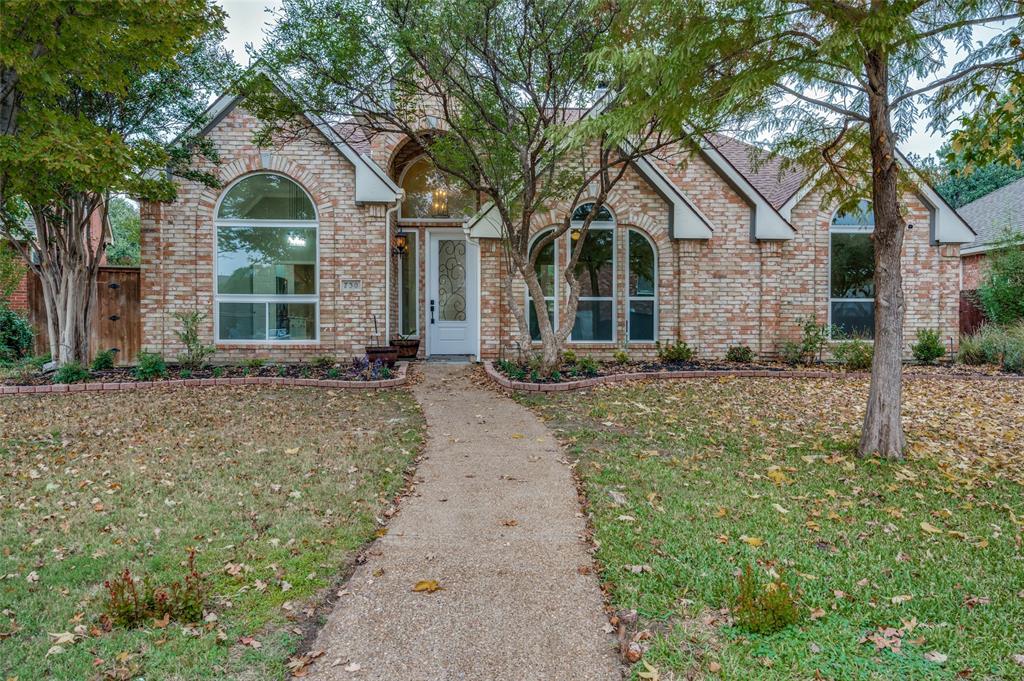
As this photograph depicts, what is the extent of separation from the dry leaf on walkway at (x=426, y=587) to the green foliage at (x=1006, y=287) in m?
16.3

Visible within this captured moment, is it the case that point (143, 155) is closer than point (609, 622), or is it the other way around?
point (609, 622)

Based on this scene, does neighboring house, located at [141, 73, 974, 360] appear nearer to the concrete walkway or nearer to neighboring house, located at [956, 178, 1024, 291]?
the concrete walkway

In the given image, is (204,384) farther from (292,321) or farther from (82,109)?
(82,109)

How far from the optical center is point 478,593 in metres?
3.15

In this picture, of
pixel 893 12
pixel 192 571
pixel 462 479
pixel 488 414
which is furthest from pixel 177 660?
pixel 893 12

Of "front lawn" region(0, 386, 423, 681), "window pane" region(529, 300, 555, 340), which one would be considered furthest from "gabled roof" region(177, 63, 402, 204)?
"front lawn" region(0, 386, 423, 681)

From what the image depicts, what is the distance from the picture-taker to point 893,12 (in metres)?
4.61

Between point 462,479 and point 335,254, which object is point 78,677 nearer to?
point 462,479

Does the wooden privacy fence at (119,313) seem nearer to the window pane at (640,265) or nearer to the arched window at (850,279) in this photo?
the window pane at (640,265)

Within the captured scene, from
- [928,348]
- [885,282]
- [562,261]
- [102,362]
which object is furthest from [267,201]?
[928,348]

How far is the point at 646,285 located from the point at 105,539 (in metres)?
10.2

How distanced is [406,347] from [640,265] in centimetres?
498

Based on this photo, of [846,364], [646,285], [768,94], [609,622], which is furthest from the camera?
[646,285]

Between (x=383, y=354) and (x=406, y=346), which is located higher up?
(x=406, y=346)
